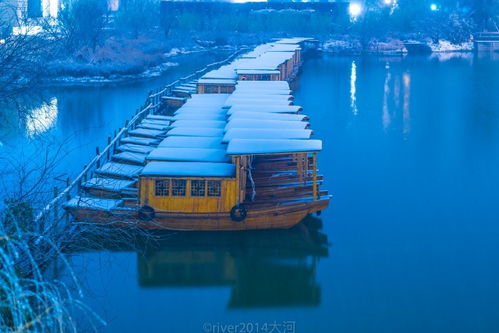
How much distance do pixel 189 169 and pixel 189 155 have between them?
91cm

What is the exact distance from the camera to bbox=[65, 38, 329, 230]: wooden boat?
11.2 metres

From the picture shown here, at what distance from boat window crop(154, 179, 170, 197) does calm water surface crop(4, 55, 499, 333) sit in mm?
823

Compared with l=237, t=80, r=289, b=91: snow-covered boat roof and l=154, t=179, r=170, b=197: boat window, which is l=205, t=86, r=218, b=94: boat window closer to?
l=237, t=80, r=289, b=91: snow-covered boat roof

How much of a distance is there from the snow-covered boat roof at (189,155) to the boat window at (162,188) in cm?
82

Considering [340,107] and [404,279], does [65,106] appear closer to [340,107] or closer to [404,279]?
[340,107]

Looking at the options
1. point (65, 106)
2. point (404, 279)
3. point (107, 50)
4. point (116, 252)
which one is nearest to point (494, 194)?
point (404, 279)

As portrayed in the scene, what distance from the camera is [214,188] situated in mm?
11336

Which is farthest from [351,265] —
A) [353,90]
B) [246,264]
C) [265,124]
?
[353,90]

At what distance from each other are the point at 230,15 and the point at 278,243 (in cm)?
5597

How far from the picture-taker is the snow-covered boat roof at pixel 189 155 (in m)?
12.0

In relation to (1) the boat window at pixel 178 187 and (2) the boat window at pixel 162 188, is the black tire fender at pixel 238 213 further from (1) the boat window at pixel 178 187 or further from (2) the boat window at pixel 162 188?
(2) the boat window at pixel 162 188

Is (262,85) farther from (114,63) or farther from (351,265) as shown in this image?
(114,63)

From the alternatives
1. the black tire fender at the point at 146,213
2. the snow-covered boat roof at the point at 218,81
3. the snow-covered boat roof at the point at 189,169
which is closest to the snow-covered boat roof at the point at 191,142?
the snow-covered boat roof at the point at 189,169

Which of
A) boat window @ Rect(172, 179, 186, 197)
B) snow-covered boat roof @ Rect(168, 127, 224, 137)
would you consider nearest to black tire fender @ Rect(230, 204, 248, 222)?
boat window @ Rect(172, 179, 186, 197)
